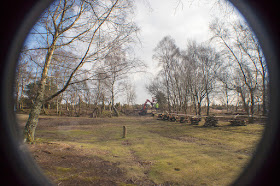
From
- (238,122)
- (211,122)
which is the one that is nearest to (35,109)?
(211,122)

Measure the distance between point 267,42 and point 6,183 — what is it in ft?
9.08

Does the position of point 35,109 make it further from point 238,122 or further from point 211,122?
point 238,122

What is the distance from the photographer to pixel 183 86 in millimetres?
25766

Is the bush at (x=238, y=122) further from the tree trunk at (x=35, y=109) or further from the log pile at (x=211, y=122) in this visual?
the tree trunk at (x=35, y=109)

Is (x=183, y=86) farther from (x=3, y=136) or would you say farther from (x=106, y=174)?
(x=3, y=136)

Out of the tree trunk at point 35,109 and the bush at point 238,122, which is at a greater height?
the tree trunk at point 35,109

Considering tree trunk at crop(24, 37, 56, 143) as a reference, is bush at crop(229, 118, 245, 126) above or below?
below

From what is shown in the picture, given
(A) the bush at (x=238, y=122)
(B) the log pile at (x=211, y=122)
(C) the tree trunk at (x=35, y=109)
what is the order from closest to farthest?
(C) the tree trunk at (x=35, y=109)
(A) the bush at (x=238, y=122)
(B) the log pile at (x=211, y=122)

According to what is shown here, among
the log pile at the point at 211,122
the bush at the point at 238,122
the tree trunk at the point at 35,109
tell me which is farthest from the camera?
the log pile at the point at 211,122

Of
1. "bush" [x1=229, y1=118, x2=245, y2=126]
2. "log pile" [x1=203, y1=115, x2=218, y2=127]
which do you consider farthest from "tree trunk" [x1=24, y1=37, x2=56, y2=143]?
"bush" [x1=229, y1=118, x2=245, y2=126]

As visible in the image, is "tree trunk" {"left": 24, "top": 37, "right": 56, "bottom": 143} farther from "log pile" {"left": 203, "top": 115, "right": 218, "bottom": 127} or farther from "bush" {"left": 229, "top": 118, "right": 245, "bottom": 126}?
"bush" {"left": 229, "top": 118, "right": 245, "bottom": 126}

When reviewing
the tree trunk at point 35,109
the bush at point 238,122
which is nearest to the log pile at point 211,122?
the bush at point 238,122

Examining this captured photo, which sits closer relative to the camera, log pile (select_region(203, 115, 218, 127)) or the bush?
the bush

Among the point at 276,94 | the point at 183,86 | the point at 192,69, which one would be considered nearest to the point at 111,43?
the point at 276,94
